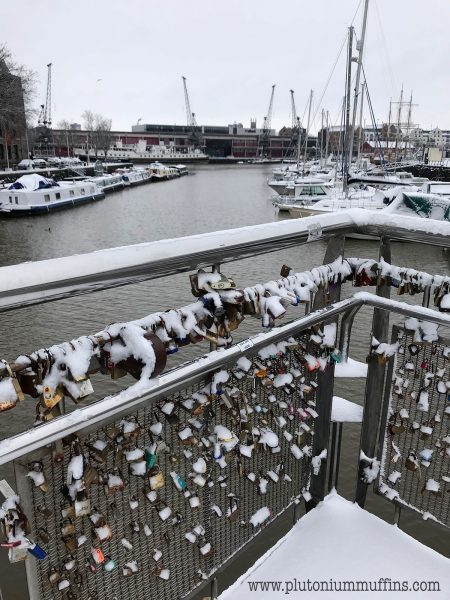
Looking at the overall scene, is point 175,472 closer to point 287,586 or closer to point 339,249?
point 287,586

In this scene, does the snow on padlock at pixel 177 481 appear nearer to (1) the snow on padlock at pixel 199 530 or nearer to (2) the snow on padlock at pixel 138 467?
(2) the snow on padlock at pixel 138 467

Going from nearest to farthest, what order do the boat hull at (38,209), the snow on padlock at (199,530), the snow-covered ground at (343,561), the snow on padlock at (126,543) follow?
the snow on padlock at (126,543) < the snow on padlock at (199,530) < the snow-covered ground at (343,561) < the boat hull at (38,209)

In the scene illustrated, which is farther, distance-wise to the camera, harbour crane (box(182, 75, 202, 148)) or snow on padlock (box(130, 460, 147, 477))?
harbour crane (box(182, 75, 202, 148))

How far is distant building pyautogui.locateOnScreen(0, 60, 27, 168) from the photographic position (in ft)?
130

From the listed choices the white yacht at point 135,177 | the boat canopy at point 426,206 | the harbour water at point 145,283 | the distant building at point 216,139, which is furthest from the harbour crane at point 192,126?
the boat canopy at point 426,206

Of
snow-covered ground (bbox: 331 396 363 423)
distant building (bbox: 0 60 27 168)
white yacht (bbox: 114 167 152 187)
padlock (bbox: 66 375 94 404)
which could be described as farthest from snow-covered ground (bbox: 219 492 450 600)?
white yacht (bbox: 114 167 152 187)

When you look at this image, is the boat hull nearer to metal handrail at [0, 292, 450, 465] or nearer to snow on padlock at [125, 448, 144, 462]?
metal handrail at [0, 292, 450, 465]

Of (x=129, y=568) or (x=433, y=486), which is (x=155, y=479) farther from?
(x=433, y=486)

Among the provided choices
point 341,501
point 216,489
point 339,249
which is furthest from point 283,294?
point 341,501

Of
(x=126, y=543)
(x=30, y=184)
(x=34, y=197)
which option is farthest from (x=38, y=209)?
(x=126, y=543)

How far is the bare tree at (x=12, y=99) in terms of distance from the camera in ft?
129

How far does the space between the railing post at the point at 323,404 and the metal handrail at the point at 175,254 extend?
0.34 feet

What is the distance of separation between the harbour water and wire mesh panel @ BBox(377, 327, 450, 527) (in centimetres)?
27

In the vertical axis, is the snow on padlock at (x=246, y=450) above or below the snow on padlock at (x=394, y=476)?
above
